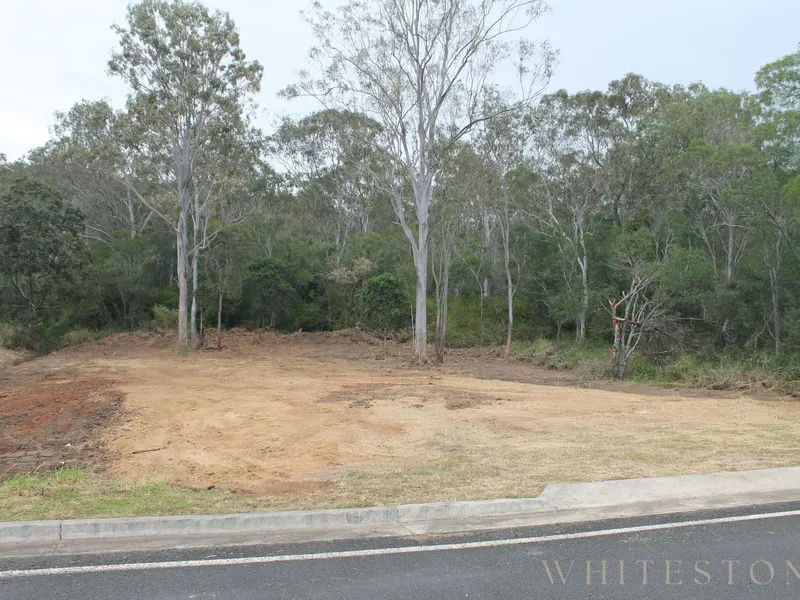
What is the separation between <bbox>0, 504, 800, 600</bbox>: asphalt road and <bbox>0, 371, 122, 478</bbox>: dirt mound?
432cm

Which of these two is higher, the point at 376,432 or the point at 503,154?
the point at 503,154

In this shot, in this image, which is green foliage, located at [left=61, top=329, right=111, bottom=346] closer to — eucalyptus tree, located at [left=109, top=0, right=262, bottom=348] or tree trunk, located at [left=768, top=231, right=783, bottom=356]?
eucalyptus tree, located at [left=109, top=0, right=262, bottom=348]

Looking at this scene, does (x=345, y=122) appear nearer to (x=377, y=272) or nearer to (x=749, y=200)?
(x=377, y=272)

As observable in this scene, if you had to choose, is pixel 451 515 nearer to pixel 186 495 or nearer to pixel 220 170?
pixel 186 495

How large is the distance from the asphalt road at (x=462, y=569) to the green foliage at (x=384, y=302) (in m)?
33.3

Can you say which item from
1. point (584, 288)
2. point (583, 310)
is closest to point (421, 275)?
point (583, 310)

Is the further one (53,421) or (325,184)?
(325,184)

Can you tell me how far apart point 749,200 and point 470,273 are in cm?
2120

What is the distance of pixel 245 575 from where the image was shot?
5051 millimetres

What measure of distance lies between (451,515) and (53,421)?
963 cm

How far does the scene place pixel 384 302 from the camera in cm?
3934

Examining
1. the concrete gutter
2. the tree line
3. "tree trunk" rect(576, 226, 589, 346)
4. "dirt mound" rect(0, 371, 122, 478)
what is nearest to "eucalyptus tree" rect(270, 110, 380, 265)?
the tree line

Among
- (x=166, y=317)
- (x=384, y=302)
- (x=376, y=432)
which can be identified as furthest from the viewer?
(x=166, y=317)

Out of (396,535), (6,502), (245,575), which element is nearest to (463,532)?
(396,535)
